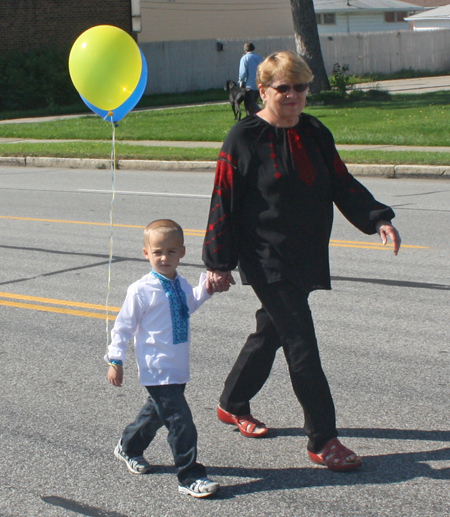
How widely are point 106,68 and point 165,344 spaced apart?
6.96 feet

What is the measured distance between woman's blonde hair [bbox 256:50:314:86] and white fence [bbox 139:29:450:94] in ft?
115

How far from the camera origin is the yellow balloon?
199 inches

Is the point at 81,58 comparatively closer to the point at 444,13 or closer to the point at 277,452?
the point at 277,452

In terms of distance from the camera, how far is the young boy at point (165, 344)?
3617 mm

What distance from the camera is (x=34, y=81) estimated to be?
32375 millimetres

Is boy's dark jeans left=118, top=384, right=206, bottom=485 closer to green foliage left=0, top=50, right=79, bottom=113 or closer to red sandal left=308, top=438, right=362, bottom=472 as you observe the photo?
red sandal left=308, top=438, right=362, bottom=472

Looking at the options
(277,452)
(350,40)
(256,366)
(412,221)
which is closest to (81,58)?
(256,366)

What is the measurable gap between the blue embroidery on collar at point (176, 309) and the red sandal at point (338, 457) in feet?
2.75

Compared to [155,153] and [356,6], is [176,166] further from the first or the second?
[356,6]

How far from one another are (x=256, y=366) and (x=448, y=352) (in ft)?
5.88

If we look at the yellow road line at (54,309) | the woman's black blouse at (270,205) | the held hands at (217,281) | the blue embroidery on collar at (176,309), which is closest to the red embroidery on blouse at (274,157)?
the woman's black blouse at (270,205)

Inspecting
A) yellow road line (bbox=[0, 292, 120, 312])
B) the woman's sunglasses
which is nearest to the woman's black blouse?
the woman's sunglasses

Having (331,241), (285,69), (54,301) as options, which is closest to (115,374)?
(285,69)

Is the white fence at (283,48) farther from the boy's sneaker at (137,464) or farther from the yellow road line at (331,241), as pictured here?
the boy's sneaker at (137,464)
